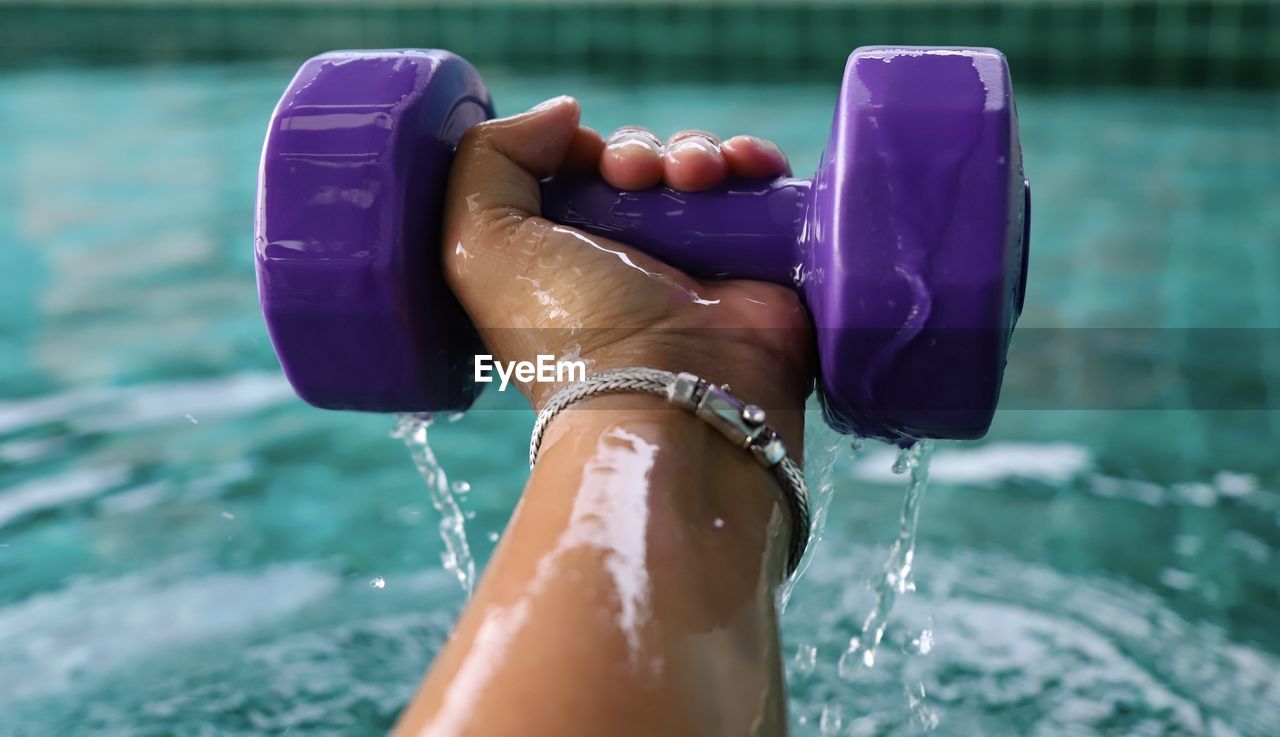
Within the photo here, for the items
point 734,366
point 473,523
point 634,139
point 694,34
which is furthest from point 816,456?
point 694,34

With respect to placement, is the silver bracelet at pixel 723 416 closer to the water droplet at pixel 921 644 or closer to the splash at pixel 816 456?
the splash at pixel 816 456

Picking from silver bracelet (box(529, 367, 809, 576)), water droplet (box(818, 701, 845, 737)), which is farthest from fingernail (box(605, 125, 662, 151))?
water droplet (box(818, 701, 845, 737))

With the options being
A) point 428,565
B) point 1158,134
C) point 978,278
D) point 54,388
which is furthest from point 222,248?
point 1158,134

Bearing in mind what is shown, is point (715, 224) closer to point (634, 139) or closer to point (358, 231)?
point (634, 139)

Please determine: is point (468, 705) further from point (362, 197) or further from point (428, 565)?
point (428, 565)

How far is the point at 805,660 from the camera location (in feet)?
4.91

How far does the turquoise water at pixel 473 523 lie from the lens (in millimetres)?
1422

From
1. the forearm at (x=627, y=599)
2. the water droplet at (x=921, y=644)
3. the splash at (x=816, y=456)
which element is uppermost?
the forearm at (x=627, y=599)

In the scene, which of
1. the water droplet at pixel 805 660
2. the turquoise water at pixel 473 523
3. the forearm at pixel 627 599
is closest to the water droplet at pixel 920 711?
the turquoise water at pixel 473 523

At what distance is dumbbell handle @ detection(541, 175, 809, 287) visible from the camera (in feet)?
3.57

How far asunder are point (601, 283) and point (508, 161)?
156mm

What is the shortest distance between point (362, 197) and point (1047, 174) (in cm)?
304

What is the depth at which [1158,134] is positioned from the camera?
4.22m

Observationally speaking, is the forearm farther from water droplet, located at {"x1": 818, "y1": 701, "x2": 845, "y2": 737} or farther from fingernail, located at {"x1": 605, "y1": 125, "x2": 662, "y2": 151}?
water droplet, located at {"x1": 818, "y1": 701, "x2": 845, "y2": 737}
